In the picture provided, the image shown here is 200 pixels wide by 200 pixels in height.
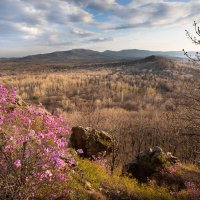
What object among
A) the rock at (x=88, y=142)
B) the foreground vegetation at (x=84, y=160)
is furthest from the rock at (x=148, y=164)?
the rock at (x=88, y=142)

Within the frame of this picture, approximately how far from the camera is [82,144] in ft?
35.7

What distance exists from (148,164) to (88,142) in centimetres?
246

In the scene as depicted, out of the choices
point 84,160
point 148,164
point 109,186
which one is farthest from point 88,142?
point 109,186

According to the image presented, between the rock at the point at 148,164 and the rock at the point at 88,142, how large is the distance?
1.21 m

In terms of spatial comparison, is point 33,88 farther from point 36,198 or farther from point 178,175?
point 36,198

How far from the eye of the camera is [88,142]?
11.0 meters

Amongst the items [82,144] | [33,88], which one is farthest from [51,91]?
[82,144]

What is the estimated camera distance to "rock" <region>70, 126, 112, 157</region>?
35.7 ft

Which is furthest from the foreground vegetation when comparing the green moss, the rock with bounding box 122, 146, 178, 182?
the rock with bounding box 122, 146, 178, 182

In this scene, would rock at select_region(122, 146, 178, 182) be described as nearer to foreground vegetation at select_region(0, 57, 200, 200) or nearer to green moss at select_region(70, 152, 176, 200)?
foreground vegetation at select_region(0, 57, 200, 200)

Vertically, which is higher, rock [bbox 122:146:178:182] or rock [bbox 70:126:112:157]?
rock [bbox 70:126:112:157]

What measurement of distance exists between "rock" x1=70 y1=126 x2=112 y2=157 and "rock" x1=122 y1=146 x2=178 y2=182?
3.99ft

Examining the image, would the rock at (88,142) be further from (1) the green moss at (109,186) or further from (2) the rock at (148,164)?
(1) the green moss at (109,186)

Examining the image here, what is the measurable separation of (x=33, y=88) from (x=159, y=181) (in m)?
31.1
